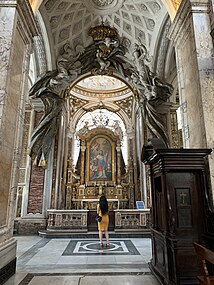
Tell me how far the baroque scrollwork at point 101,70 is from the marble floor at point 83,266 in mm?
4459

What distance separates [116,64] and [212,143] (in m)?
7.91

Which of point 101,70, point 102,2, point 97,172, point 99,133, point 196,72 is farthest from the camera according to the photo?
point 99,133

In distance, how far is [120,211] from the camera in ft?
28.8

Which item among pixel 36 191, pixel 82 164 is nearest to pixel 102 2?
pixel 36 191

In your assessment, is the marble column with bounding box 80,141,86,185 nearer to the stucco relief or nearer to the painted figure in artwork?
the painted figure in artwork

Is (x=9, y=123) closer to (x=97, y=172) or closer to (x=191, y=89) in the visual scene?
(x=191, y=89)

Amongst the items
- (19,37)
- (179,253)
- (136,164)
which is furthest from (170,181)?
(136,164)

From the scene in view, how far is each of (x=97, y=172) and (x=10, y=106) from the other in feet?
32.8

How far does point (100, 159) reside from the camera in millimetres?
14016

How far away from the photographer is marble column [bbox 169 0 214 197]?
3.91m

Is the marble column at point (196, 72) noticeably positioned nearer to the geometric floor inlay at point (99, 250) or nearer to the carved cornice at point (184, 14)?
the carved cornice at point (184, 14)

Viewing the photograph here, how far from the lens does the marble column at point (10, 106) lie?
12.2 ft

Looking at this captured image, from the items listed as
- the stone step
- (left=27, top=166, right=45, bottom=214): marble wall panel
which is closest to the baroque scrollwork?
(left=27, top=166, right=45, bottom=214): marble wall panel

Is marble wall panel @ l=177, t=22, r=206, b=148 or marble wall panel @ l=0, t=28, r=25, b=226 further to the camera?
marble wall panel @ l=177, t=22, r=206, b=148
